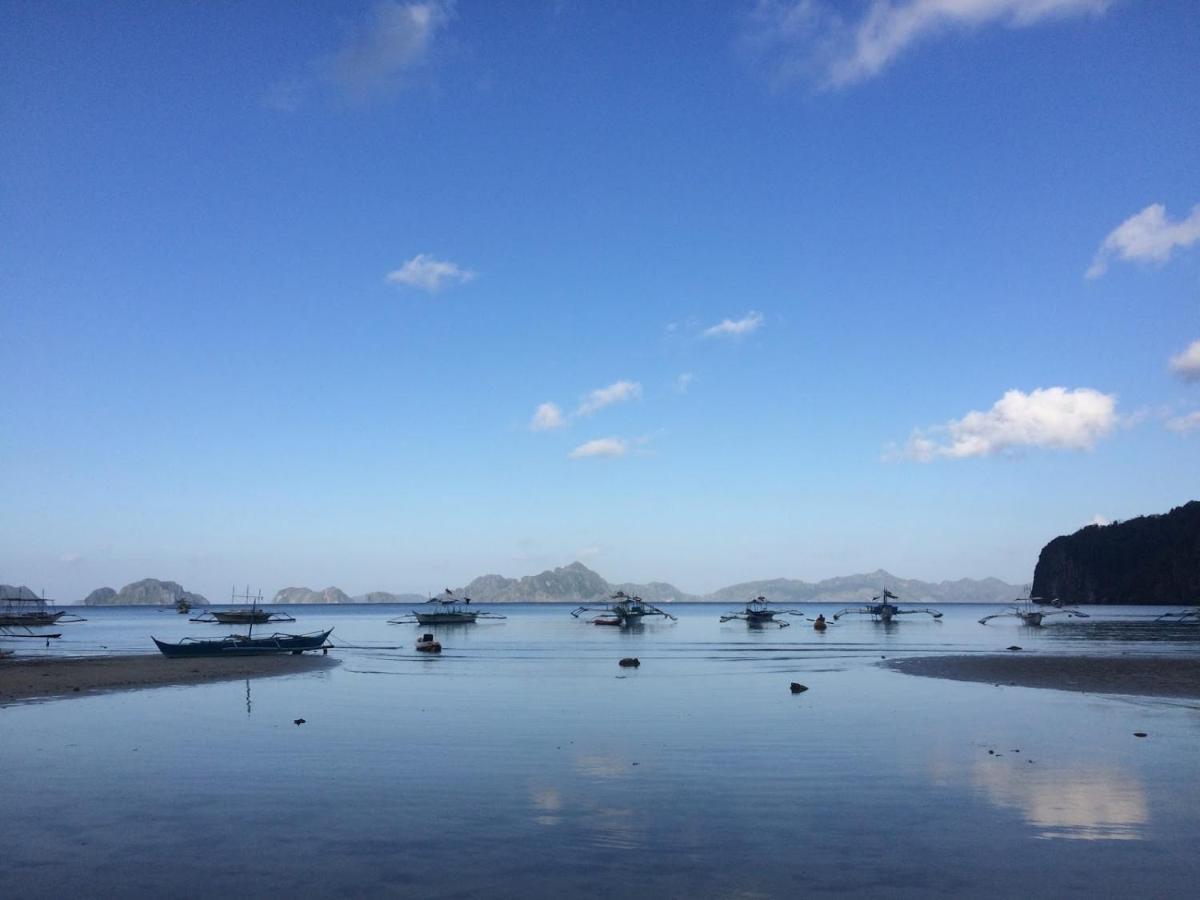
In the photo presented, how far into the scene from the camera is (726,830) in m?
14.2

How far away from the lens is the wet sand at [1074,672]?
3597 centimetres

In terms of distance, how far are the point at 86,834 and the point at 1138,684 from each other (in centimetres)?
3927

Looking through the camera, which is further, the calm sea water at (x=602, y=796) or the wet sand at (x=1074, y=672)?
the wet sand at (x=1074, y=672)

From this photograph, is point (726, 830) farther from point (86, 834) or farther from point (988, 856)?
point (86, 834)

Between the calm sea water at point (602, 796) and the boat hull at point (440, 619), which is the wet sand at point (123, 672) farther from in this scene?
the boat hull at point (440, 619)

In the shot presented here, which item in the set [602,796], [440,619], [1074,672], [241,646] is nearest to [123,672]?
[241,646]

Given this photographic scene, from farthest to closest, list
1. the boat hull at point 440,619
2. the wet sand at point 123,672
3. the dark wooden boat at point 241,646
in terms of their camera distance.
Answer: the boat hull at point 440,619 < the dark wooden boat at point 241,646 < the wet sand at point 123,672

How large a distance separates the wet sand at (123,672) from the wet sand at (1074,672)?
34.8 m

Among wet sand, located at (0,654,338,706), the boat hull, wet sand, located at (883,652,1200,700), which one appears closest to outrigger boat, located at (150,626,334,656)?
wet sand, located at (0,654,338,706)

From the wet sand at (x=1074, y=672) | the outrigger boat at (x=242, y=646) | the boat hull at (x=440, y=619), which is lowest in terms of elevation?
the boat hull at (x=440, y=619)

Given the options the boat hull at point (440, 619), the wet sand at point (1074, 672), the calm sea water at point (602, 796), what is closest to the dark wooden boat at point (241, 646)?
the calm sea water at point (602, 796)

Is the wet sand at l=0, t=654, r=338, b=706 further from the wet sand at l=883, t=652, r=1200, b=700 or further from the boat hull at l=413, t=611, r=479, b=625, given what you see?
the boat hull at l=413, t=611, r=479, b=625

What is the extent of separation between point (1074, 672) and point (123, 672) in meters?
48.3

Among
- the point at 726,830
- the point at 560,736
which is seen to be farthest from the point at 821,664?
the point at 726,830
